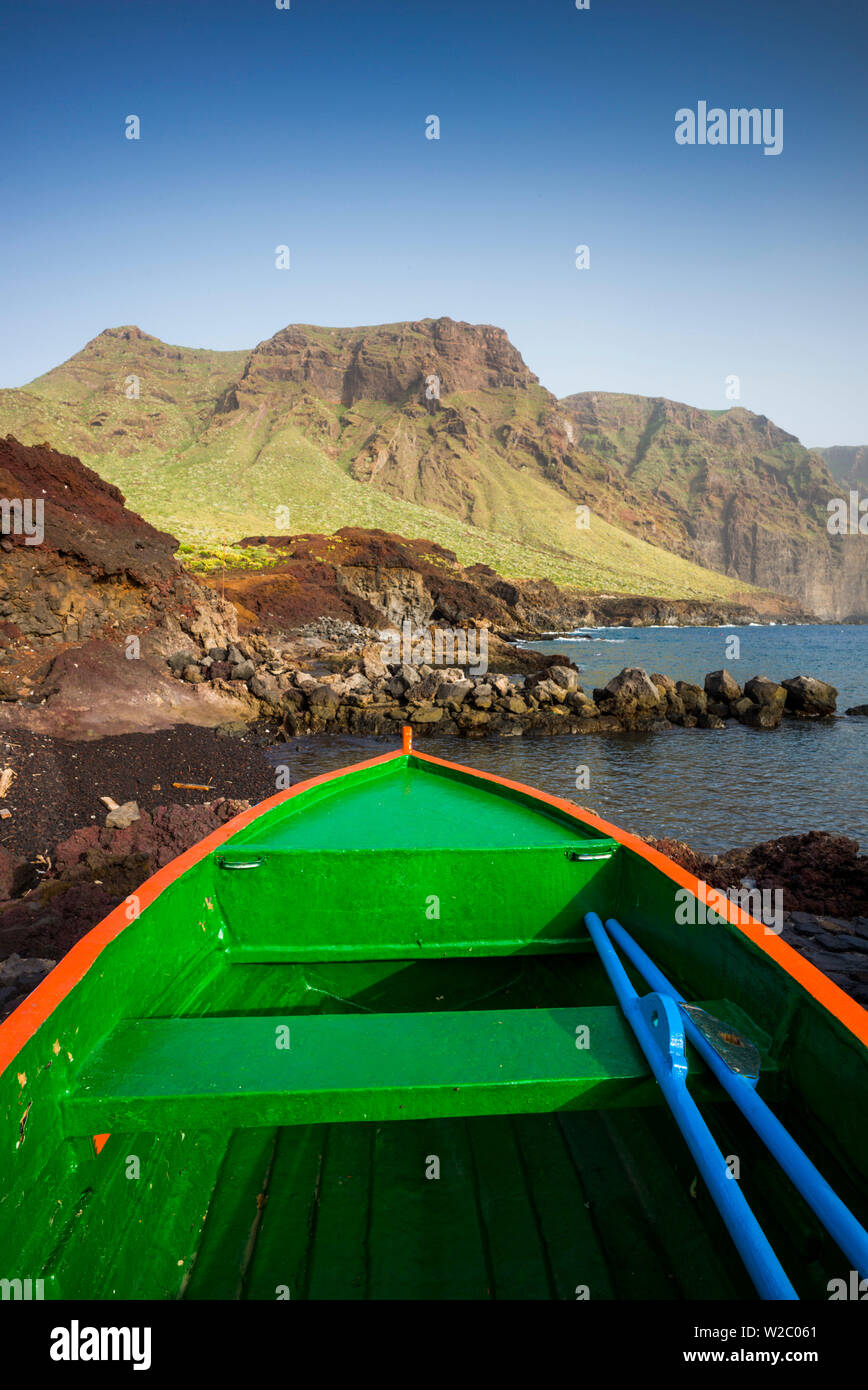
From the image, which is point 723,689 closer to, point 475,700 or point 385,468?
point 475,700

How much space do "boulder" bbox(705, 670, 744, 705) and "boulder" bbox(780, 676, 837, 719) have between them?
2212mm

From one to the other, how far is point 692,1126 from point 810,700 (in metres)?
27.8

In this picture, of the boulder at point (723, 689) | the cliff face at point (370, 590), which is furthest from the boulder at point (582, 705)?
the cliff face at point (370, 590)

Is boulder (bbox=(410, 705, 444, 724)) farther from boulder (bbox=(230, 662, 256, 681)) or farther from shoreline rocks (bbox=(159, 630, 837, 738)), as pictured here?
boulder (bbox=(230, 662, 256, 681))

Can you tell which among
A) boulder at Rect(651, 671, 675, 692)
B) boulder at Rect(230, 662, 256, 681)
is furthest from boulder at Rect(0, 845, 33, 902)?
boulder at Rect(651, 671, 675, 692)

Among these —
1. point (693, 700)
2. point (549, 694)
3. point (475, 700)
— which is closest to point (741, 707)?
point (693, 700)

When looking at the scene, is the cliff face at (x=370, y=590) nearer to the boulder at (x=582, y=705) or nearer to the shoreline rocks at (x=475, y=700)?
the shoreline rocks at (x=475, y=700)

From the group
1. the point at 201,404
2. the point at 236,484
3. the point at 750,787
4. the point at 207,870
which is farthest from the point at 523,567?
the point at 201,404

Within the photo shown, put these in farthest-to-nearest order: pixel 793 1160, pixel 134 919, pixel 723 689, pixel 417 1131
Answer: pixel 723 689
pixel 417 1131
pixel 134 919
pixel 793 1160

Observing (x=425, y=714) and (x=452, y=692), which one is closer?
(x=425, y=714)

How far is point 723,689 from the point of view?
2584cm

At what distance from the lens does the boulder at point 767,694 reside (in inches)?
984

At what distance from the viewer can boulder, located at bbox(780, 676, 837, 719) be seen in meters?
26.0

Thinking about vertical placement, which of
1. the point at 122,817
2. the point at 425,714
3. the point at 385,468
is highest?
the point at 385,468
